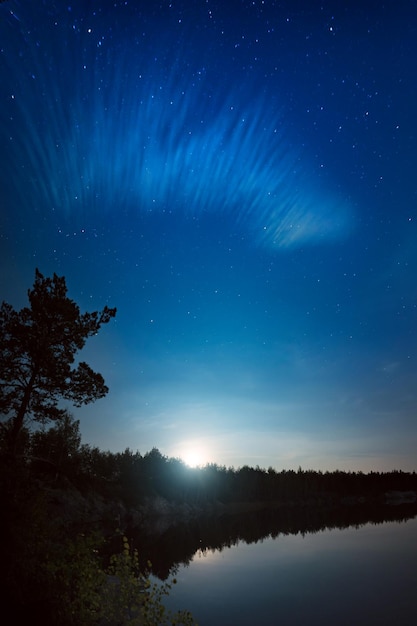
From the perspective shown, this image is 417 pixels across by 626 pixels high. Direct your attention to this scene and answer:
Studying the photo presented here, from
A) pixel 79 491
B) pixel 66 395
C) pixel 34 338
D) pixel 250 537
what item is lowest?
pixel 250 537

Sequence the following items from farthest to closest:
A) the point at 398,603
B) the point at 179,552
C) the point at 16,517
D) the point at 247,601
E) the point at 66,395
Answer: the point at 179,552, the point at 66,395, the point at 247,601, the point at 398,603, the point at 16,517

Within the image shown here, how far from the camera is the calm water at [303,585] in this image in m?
22.6

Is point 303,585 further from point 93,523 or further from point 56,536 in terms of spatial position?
point 93,523

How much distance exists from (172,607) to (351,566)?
20035 mm

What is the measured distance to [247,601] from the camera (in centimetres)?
2644

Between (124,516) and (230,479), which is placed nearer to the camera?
(124,516)

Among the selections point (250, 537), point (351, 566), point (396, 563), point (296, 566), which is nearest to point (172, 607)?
point (296, 566)

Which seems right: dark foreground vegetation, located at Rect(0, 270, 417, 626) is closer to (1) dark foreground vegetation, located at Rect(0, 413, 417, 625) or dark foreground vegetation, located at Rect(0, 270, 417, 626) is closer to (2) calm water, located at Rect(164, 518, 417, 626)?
(1) dark foreground vegetation, located at Rect(0, 413, 417, 625)

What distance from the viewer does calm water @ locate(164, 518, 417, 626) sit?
74.2 feet

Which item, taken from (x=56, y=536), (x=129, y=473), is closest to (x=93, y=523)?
(x=129, y=473)

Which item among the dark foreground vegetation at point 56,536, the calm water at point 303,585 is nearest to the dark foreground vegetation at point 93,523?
the dark foreground vegetation at point 56,536

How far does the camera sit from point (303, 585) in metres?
30.4

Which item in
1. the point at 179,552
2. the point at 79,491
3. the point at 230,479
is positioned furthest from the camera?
the point at 230,479

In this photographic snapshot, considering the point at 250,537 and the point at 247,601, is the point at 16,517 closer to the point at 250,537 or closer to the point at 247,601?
the point at 247,601
